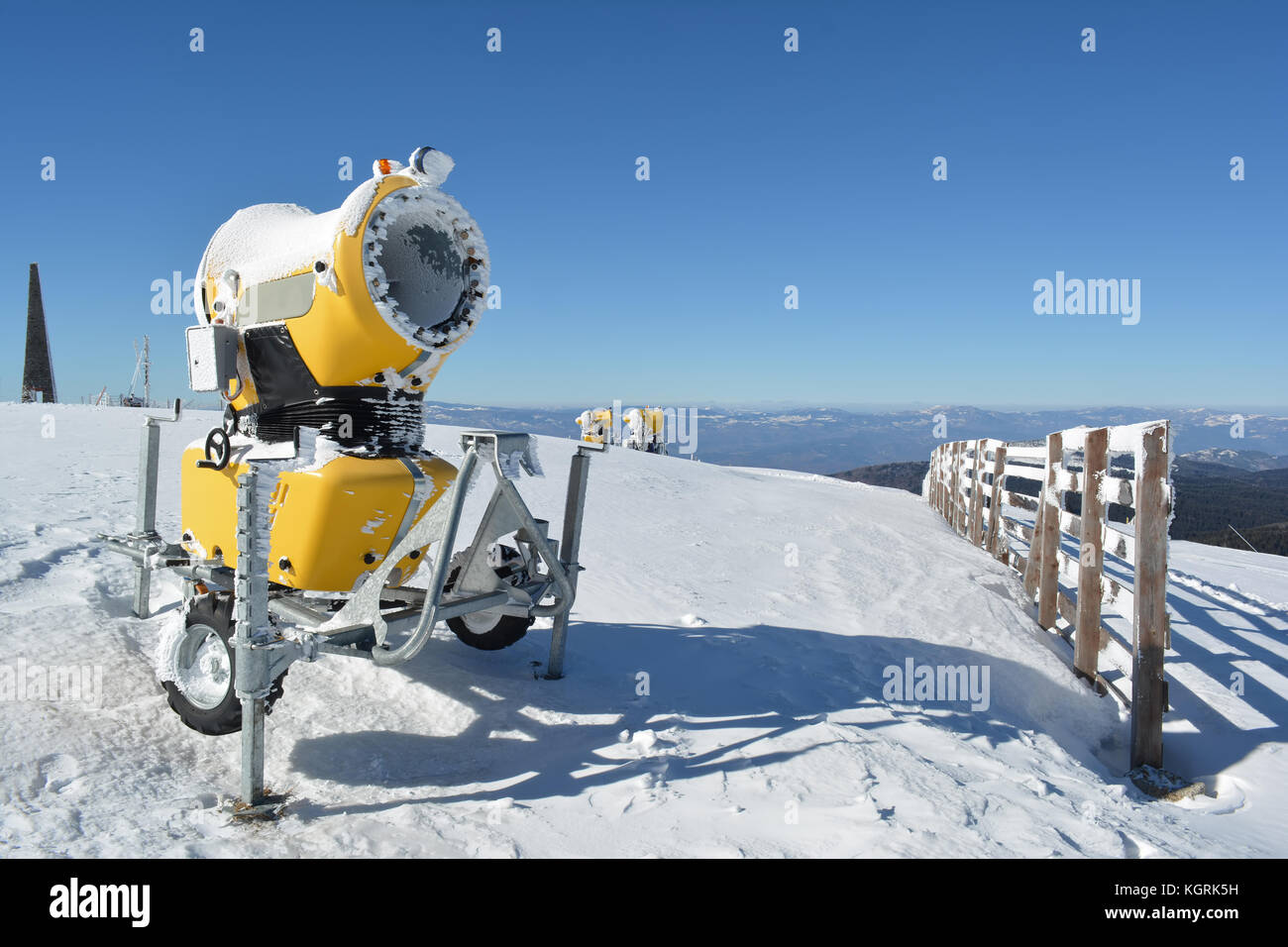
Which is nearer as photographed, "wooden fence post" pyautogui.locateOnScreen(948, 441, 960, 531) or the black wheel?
the black wheel

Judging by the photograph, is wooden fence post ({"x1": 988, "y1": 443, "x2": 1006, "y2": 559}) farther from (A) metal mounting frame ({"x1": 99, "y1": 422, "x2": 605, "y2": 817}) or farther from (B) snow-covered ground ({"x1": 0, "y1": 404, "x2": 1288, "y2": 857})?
(A) metal mounting frame ({"x1": 99, "y1": 422, "x2": 605, "y2": 817})

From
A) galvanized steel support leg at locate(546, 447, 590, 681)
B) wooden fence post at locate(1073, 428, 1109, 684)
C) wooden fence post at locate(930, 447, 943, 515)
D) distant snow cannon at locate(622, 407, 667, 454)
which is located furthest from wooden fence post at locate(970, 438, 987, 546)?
distant snow cannon at locate(622, 407, 667, 454)

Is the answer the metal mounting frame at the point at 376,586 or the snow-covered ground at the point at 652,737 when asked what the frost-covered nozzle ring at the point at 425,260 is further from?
the snow-covered ground at the point at 652,737

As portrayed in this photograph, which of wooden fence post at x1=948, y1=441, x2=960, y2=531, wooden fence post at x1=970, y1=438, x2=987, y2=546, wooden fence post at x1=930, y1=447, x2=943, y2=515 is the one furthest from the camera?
wooden fence post at x1=930, y1=447, x2=943, y2=515

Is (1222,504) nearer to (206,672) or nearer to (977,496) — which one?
(977,496)

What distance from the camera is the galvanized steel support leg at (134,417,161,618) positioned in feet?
14.8

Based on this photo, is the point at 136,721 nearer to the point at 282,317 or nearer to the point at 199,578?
the point at 199,578

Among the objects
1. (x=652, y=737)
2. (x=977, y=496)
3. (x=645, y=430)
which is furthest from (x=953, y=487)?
(x=645, y=430)

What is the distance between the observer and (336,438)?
3.59 meters

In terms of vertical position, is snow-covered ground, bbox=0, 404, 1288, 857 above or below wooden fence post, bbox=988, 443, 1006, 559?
below

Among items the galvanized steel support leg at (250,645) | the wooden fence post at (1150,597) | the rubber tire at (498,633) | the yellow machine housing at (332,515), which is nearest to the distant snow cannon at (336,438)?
the yellow machine housing at (332,515)

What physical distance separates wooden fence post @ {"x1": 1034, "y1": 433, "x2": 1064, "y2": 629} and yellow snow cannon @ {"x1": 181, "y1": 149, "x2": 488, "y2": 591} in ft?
17.3

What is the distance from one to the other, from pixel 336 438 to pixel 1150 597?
15.6ft

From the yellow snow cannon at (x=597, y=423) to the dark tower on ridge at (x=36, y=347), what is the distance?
17.3m
